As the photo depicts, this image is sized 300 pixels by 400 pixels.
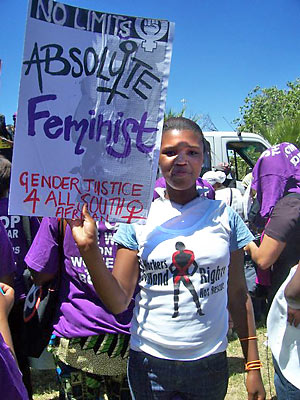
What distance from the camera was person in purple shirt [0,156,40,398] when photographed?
2.70 m


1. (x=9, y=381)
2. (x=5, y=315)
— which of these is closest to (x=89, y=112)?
(x=5, y=315)

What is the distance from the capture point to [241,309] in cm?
186

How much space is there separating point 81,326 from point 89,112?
3.39ft

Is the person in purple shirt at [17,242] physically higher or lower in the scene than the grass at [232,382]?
higher

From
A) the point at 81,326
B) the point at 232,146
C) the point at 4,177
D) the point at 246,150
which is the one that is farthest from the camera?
the point at 246,150

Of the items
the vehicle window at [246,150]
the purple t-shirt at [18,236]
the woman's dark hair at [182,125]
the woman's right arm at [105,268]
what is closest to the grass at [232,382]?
the purple t-shirt at [18,236]

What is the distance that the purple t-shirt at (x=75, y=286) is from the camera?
198 cm

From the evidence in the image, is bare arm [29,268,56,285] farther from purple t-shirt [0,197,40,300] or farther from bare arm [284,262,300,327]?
bare arm [284,262,300,327]

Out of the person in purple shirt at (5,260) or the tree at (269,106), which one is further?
the tree at (269,106)

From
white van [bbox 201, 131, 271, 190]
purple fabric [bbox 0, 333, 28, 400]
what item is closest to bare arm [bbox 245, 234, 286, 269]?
purple fabric [bbox 0, 333, 28, 400]

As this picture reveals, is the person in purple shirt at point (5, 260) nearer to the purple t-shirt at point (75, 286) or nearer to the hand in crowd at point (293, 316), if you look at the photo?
the purple t-shirt at point (75, 286)

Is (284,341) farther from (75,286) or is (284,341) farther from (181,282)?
(75,286)

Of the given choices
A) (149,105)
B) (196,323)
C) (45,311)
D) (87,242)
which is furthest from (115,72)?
(45,311)

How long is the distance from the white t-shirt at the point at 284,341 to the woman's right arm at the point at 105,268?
28.4 inches
